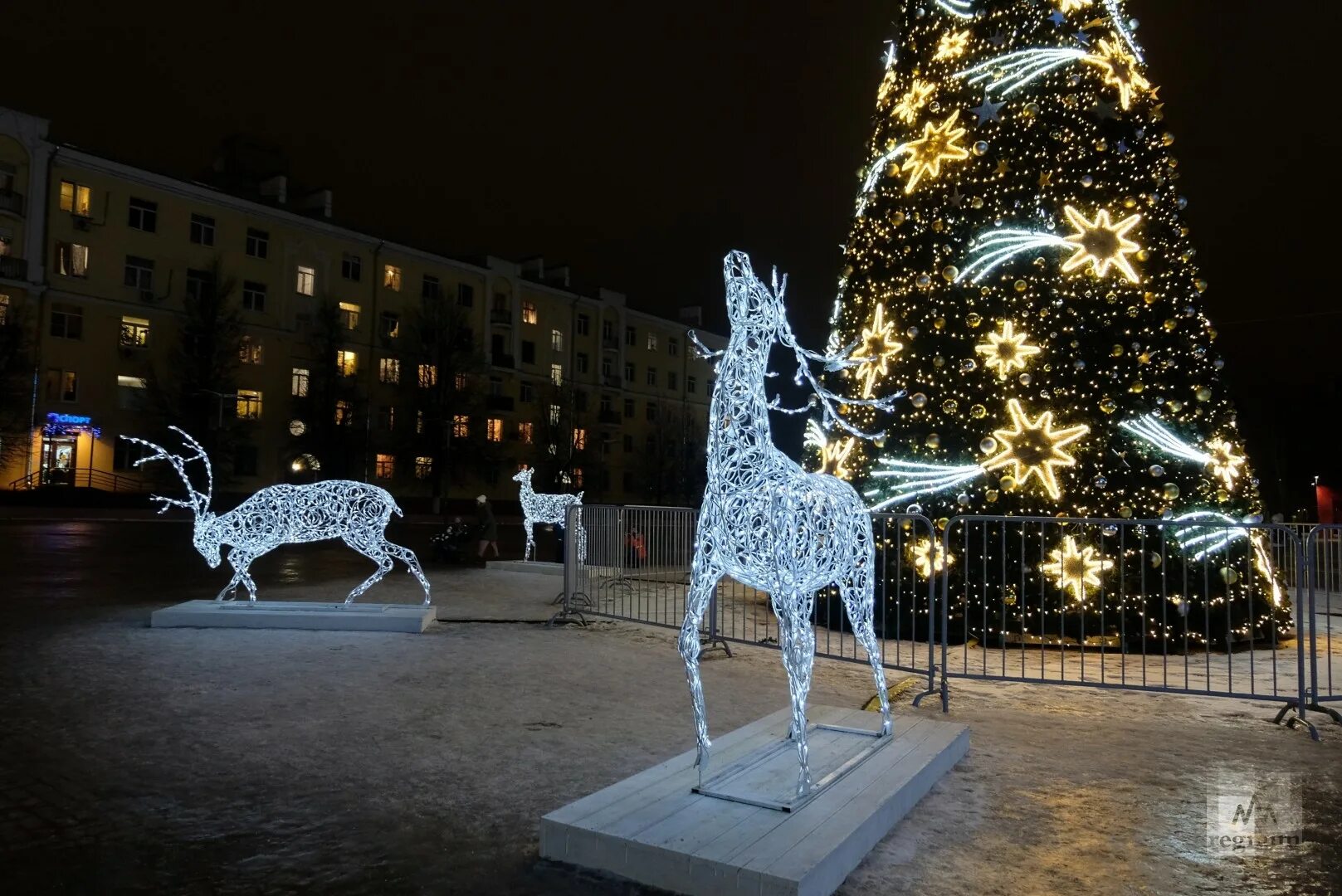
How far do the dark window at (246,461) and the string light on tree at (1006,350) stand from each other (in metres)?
37.1

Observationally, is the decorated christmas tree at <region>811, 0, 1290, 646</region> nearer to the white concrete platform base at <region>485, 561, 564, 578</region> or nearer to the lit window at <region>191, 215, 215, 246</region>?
the white concrete platform base at <region>485, 561, 564, 578</region>

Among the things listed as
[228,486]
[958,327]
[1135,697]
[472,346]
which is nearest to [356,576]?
[958,327]

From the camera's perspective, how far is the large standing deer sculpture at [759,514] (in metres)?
4.81

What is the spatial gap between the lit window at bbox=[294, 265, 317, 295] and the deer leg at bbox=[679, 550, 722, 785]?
139 feet

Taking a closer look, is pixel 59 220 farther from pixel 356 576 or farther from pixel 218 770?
pixel 218 770

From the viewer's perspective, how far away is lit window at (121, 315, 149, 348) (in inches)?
1492

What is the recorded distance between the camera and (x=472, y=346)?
49.2 m

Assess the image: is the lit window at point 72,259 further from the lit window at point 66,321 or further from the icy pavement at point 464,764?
the icy pavement at point 464,764

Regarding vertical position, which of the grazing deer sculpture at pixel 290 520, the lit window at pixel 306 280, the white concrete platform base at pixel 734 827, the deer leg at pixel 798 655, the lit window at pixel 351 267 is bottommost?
the white concrete platform base at pixel 734 827

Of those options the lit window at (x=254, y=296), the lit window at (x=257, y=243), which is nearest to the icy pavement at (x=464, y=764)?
the lit window at (x=254, y=296)

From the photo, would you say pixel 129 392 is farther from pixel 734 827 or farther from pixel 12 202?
pixel 734 827

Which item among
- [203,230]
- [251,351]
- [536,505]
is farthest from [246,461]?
[536,505]

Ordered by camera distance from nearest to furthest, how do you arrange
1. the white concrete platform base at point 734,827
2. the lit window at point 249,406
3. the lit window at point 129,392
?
the white concrete platform base at point 734,827
the lit window at point 129,392
the lit window at point 249,406

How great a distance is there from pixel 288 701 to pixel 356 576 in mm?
10660
